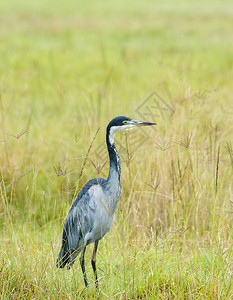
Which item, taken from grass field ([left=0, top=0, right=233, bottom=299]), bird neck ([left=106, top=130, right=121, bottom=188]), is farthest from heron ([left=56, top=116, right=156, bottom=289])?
grass field ([left=0, top=0, right=233, bottom=299])

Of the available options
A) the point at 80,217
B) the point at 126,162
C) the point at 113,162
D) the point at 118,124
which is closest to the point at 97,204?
the point at 80,217

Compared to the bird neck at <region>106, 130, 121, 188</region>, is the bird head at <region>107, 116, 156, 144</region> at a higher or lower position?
higher

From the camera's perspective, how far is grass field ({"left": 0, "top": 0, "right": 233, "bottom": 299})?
126 inches

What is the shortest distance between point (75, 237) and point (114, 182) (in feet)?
1.53

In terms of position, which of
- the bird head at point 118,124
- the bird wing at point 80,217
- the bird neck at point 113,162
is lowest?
the bird wing at point 80,217

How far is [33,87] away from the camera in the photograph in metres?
9.30

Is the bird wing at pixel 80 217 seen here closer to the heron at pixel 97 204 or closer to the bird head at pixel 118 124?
the heron at pixel 97 204

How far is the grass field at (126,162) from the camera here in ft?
10.5

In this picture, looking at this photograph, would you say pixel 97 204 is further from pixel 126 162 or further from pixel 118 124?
pixel 126 162

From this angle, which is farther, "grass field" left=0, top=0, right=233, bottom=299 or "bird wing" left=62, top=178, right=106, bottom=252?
"bird wing" left=62, top=178, right=106, bottom=252

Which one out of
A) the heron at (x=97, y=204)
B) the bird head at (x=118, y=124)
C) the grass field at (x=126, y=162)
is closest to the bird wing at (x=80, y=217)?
the heron at (x=97, y=204)

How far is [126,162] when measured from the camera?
394 cm

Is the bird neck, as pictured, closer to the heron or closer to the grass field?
A: the heron

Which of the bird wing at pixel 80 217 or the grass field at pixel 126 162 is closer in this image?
the grass field at pixel 126 162
